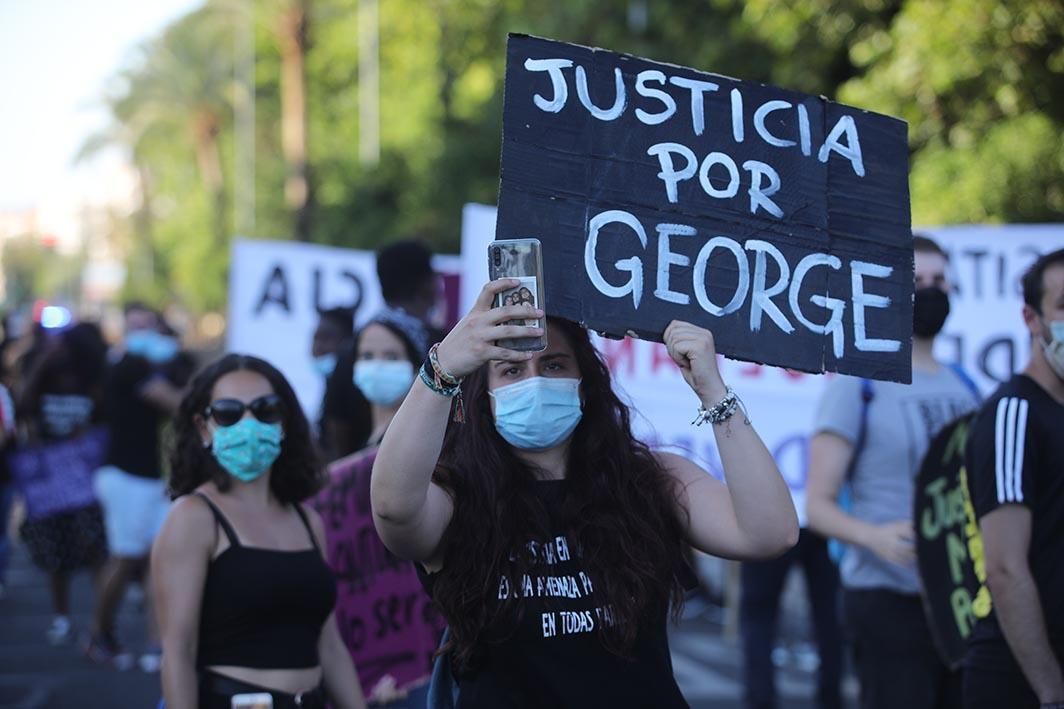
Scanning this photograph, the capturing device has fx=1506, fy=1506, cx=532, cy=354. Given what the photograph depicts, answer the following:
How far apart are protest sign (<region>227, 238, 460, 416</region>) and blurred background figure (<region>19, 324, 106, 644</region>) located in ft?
5.90

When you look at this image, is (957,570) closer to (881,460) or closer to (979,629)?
(979,629)

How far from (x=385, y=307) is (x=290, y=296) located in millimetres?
3914

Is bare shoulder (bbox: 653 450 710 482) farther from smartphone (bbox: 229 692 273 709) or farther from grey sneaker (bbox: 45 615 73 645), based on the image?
grey sneaker (bbox: 45 615 73 645)

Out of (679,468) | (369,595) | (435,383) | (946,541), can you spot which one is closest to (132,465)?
(369,595)

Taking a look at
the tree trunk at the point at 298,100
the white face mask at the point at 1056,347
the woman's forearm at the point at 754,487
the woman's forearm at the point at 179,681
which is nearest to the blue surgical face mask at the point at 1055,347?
the white face mask at the point at 1056,347

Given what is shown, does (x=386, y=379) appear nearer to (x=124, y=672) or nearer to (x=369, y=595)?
(x=369, y=595)

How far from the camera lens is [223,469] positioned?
4496mm

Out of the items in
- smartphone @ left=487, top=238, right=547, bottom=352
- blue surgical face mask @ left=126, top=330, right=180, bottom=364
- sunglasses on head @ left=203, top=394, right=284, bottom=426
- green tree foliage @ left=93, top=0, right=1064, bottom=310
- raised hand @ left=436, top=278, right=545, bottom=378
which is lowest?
sunglasses on head @ left=203, top=394, right=284, bottom=426

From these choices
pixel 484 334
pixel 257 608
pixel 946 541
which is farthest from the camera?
pixel 946 541

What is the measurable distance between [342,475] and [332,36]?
132ft

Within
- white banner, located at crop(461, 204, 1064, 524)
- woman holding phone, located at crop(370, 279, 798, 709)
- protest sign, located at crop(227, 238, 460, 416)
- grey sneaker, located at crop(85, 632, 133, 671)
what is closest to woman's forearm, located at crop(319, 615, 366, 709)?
woman holding phone, located at crop(370, 279, 798, 709)

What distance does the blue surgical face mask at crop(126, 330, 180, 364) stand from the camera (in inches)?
409

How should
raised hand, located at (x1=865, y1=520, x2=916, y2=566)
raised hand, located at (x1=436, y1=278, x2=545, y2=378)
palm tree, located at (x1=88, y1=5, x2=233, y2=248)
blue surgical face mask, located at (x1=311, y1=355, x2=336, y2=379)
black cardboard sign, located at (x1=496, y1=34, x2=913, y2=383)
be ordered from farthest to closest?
palm tree, located at (x1=88, y1=5, x2=233, y2=248) → blue surgical face mask, located at (x1=311, y1=355, x2=336, y2=379) → raised hand, located at (x1=865, y1=520, x2=916, y2=566) → black cardboard sign, located at (x1=496, y1=34, x2=913, y2=383) → raised hand, located at (x1=436, y1=278, x2=545, y2=378)

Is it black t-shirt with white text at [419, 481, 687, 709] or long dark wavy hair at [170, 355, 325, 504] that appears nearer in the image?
black t-shirt with white text at [419, 481, 687, 709]
